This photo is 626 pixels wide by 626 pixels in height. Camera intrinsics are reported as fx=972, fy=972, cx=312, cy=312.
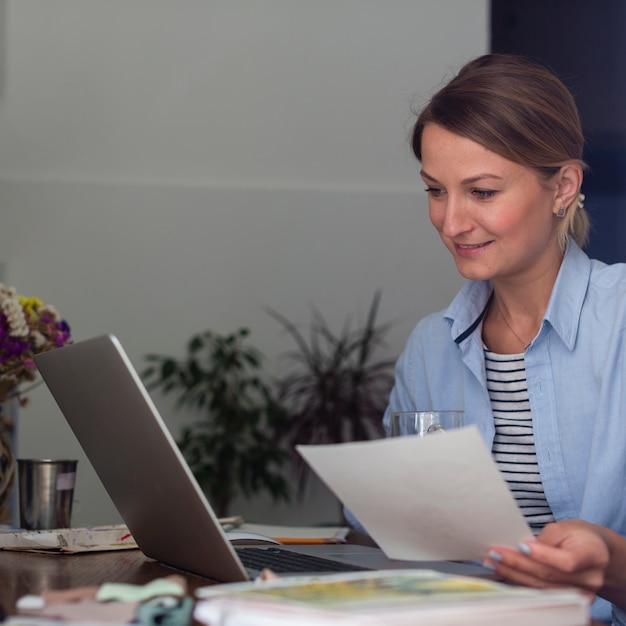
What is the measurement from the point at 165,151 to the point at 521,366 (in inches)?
145

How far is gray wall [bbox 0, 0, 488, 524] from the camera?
203 inches

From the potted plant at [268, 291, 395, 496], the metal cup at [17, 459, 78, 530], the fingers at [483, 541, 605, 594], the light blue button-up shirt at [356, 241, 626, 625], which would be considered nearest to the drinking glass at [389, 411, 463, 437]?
the fingers at [483, 541, 605, 594]

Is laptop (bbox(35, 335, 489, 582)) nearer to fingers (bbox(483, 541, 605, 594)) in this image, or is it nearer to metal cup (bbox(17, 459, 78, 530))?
fingers (bbox(483, 541, 605, 594))

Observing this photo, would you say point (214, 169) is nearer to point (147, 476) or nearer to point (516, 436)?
point (516, 436)

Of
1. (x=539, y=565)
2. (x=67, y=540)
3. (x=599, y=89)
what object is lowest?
(x=67, y=540)

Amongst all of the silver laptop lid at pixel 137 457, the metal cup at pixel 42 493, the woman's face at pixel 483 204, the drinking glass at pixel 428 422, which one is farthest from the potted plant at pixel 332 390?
the drinking glass at pixel 428 422

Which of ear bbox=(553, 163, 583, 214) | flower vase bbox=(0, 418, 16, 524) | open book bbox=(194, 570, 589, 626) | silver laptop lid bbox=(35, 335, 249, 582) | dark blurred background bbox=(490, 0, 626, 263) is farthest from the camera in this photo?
dark blurred background bbox=(490, 0, 626, 263)

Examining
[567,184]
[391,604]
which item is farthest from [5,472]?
[391,604]

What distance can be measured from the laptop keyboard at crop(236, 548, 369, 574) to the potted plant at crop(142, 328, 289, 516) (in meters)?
3.41

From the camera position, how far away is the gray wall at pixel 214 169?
17.0 feet

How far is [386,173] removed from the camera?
5.57 m

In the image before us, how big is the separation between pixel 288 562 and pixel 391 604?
62 centimetres

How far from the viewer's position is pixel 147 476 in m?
1.33

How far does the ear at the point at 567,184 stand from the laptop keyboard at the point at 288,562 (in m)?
0.91
